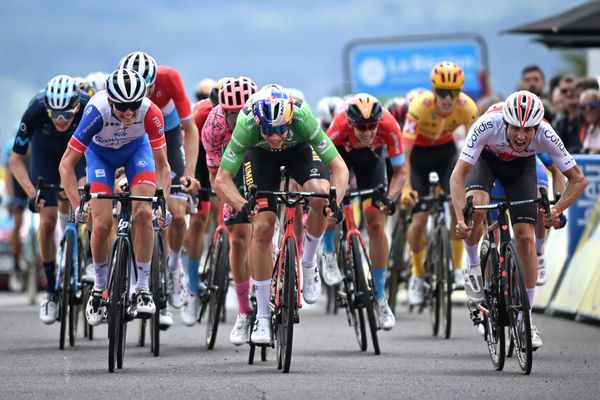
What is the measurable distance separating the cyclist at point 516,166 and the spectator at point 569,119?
630cm

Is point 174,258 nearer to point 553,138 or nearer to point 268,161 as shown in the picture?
point 268,161

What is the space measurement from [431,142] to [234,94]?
3.49 metres

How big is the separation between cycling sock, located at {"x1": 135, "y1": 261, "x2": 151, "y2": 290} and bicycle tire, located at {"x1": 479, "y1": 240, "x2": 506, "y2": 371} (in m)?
2.55

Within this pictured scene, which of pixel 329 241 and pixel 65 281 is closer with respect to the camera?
pixel 65 281

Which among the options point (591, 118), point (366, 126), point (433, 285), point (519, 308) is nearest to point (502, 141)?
point (519, 308)

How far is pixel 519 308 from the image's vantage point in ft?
35.4

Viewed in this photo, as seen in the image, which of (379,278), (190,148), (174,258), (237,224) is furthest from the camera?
(174,258)

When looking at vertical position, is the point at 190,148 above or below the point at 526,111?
below

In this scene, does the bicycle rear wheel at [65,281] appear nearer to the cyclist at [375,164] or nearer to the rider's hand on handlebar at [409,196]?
the cyclist at [375,164]

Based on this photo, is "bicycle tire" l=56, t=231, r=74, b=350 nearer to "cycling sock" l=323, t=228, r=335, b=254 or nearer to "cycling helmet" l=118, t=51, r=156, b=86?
"cycling helmet" l=118, t=51, r=156, b=86

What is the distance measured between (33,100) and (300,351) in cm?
324

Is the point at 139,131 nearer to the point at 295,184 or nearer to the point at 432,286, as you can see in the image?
the point at 295,184

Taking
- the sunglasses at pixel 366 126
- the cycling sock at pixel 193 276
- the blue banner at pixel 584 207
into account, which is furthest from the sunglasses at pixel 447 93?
the cycling sock at pixel 193 276

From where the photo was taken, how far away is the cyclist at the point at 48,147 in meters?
12.9
